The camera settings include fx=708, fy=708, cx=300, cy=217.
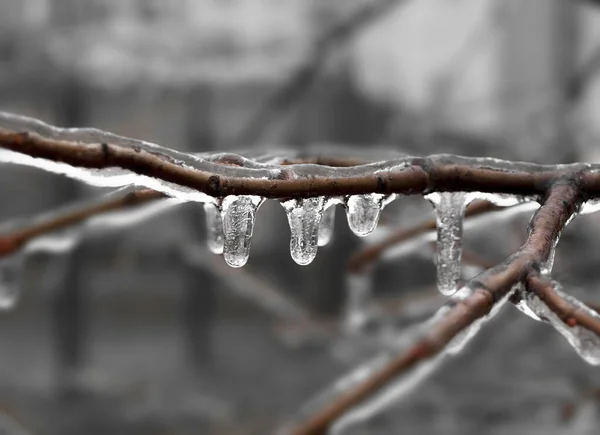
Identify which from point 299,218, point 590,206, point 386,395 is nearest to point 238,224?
point 299,218

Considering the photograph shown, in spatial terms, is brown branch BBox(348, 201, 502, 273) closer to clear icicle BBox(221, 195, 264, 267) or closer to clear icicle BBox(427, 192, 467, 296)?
clear icicle BBox(427, 192, 467, 296)

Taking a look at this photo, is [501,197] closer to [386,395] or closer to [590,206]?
[590,206]

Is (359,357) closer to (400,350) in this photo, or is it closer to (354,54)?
(400,350)

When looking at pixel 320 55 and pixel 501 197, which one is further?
pixel 320 55

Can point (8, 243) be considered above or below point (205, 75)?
below

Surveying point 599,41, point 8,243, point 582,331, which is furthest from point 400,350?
point 599,41

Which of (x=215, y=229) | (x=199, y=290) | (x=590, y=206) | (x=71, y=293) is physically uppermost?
(x=199, y=290)
